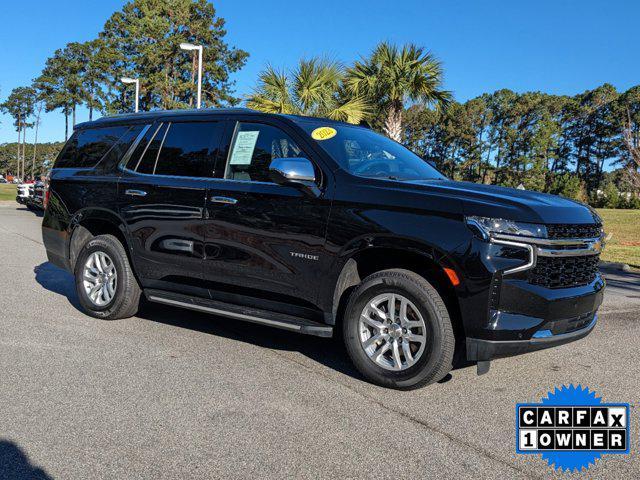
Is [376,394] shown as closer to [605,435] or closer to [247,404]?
[247,404]

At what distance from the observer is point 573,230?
3.97 meters

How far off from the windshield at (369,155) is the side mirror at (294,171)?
27cm

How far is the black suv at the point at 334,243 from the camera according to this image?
12.3 ft

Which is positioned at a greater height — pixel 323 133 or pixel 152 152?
pixel 323 133

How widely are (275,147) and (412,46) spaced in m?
13.5

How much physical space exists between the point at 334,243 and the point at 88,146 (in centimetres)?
343

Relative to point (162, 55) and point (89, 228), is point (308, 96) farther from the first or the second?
point (162, 55)

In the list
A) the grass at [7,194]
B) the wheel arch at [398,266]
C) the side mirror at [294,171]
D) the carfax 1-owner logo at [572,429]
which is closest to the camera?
the carfax 1-owner logo at [572,429]

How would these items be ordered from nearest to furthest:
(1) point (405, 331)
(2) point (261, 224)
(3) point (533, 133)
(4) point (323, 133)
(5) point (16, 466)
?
(5) point (16, 466) → (1) point (405, 331) → (2) point (261, 224) → (4) point (323, 133) → (3) point (533, 133)

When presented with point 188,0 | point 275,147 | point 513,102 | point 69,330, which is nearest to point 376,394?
point 275,147

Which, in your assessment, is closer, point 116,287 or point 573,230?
point 573,230

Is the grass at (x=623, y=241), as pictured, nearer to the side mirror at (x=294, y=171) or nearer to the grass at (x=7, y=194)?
the side mirror at (x=294, y=171)

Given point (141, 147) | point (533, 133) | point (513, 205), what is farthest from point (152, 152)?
point (533, 133)

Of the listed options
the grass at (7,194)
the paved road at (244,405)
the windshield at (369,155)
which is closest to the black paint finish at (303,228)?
the windshield at (369,155)
